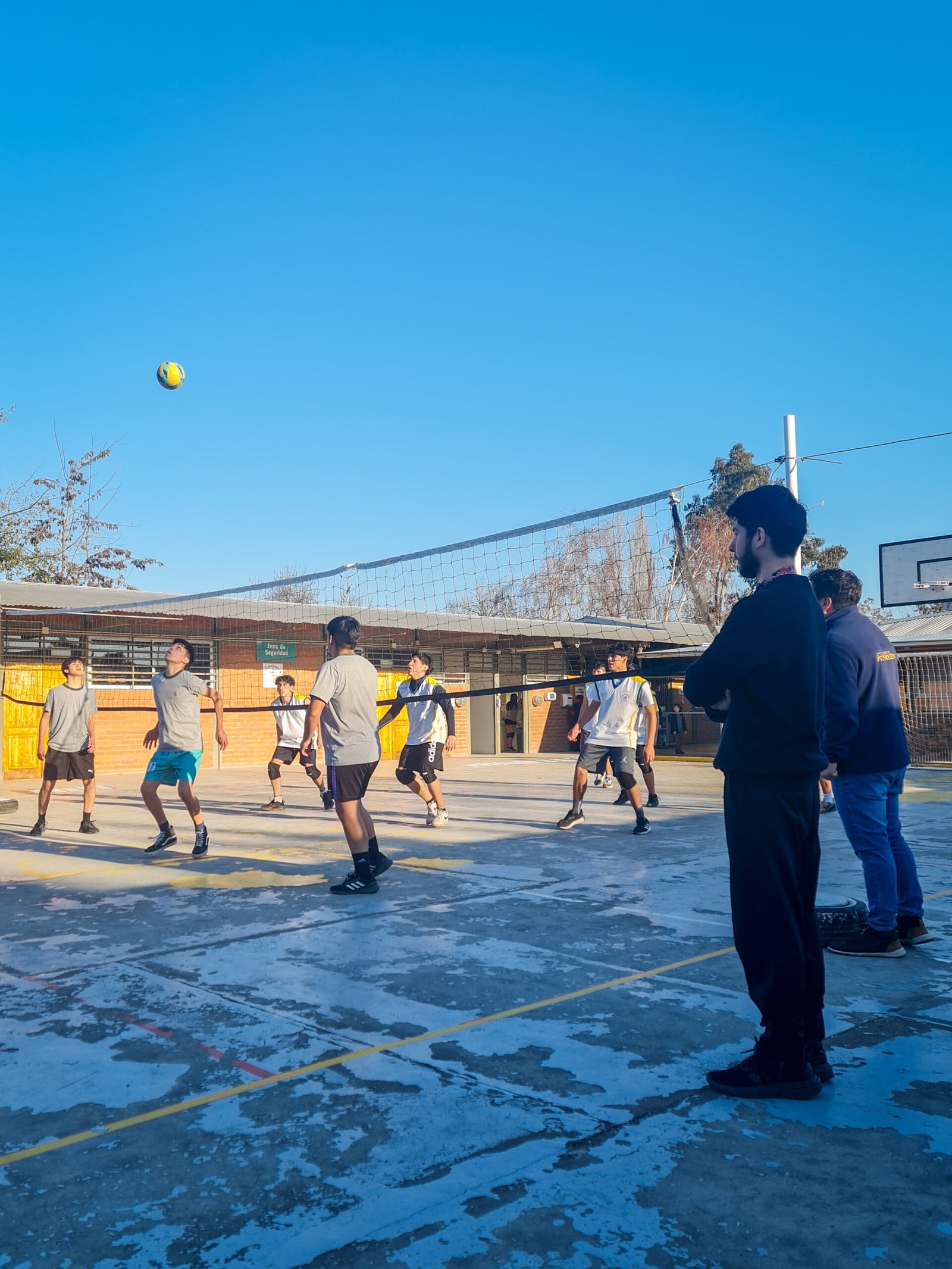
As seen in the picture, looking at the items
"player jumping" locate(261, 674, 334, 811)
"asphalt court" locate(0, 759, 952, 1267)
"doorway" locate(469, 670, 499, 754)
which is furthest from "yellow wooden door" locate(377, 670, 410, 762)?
"asphalt court" locate(0, 759, 952, 1267)

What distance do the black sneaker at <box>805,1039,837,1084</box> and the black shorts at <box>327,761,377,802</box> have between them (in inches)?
149

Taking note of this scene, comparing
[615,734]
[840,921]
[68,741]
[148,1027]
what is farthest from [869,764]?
[68,741]

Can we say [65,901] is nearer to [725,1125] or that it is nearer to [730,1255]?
[725,1125]

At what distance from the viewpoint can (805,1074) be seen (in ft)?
9.98

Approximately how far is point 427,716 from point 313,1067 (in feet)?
21.1

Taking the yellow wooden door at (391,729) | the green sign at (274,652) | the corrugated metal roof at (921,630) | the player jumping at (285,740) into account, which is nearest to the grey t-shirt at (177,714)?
the player jumping at (285,740)

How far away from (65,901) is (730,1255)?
17.2 ft

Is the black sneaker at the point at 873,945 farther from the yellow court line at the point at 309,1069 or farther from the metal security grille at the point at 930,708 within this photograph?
the metal security grille at the point at 930,708

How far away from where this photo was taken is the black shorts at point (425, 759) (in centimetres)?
966

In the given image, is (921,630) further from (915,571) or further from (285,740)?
(285,740)

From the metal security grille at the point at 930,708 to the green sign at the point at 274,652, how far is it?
13097 mm

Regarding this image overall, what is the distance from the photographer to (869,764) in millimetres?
4727

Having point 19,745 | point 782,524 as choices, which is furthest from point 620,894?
point 19,745

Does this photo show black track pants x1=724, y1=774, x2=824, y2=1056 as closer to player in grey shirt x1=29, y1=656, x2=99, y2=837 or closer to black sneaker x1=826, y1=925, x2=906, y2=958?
black sneaker x1=826, y1=925, x2=906, y2=958
